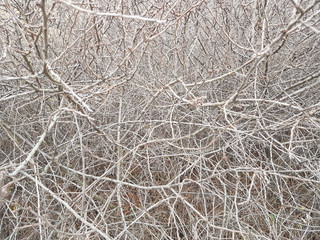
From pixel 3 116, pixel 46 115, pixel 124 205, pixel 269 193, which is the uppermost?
pixel 3 116

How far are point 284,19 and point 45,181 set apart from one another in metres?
2.57

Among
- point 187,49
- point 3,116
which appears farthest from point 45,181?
point 187,49

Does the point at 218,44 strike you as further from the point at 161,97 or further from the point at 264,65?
the point at 161,97

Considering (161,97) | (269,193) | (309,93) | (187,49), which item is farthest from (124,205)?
(309,93)

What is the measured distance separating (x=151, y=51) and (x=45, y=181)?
1507 mm

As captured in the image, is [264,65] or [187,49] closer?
[264,65]

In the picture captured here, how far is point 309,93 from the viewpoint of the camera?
9.51 ft

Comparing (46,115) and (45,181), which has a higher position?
(46,115)

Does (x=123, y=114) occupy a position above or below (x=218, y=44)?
above

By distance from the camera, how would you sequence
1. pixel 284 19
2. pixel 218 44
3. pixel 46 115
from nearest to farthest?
pixel 46 115, pixel 284 19, pixel 218 44

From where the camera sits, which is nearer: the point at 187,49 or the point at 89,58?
the point at 89,58

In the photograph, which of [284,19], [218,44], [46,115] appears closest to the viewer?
[46,115]

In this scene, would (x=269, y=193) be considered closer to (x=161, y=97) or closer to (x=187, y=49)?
(x=161, y=97)

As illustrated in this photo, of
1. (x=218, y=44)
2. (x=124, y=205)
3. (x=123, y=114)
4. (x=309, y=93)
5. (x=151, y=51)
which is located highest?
(x=151, y=51)
